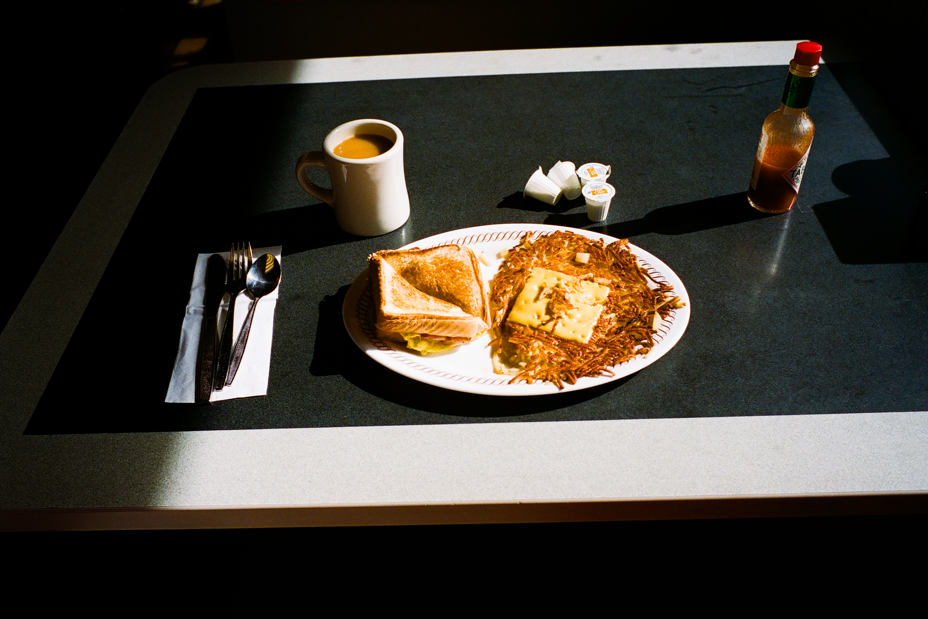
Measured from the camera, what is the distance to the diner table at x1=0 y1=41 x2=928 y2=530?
3.12 feet

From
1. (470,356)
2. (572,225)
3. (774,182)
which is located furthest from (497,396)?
(774,182)

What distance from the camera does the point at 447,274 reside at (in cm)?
117

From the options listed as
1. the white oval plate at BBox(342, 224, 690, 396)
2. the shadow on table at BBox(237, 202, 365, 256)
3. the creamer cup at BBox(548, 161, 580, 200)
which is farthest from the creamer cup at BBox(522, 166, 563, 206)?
the shadow on table at BBox(237, 202, 365, 256)

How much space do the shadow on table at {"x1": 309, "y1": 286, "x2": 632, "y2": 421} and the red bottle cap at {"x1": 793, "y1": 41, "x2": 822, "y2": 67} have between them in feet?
1.98

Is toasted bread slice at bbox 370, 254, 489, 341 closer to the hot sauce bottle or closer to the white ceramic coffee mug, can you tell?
the white ceramic coffee mug

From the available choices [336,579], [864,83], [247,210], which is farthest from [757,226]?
[336,579]

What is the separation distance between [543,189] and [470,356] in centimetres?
48

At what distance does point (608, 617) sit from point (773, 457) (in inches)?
30.3

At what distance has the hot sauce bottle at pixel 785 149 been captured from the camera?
45.7 inches

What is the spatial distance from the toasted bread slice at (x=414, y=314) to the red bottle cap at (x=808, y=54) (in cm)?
69

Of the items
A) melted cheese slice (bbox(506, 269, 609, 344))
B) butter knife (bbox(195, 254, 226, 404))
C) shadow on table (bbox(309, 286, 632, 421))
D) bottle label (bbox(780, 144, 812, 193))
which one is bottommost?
shadow on table (bbox(309, 286, 632, 421))

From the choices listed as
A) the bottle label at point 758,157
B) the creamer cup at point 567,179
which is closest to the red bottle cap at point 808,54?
the bottle label at point 758,157

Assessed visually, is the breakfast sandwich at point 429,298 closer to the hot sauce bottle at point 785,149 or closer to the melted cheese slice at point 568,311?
the melted cheese slice at point 568,311

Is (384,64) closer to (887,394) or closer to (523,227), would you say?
(523,227)
